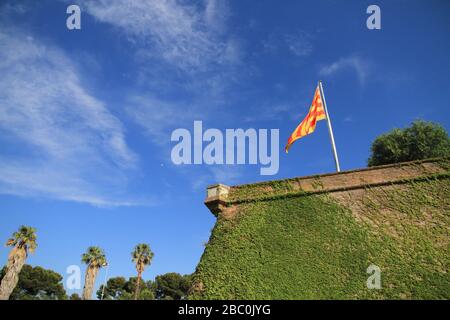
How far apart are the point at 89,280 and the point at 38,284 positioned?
1960 centimetres

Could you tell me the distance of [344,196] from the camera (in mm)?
10594

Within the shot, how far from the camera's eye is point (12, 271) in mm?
24672

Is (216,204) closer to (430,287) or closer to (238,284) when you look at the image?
(238,284)

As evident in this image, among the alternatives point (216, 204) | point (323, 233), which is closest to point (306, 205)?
point (323, 233)

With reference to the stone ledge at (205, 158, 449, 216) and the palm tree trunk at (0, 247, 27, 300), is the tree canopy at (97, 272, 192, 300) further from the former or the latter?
the stone ledge at (205, 158, 449, 216)

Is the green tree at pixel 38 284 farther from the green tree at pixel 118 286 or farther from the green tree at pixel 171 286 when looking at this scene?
the green tree at pixel 171 286

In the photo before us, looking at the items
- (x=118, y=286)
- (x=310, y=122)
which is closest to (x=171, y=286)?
(x=118, y=286)

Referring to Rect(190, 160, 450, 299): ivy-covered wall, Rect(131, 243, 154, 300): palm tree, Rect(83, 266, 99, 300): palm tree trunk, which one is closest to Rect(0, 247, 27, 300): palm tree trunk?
Rect(83, 266, 99, 300): palm tree trunk

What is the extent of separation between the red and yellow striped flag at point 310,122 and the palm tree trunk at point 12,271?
24.0 metres

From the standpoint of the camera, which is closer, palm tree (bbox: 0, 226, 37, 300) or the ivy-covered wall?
the ivy-covered wall

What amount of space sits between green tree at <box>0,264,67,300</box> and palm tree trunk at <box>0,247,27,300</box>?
2499 centimetres

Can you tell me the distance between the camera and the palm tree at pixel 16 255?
24.0m

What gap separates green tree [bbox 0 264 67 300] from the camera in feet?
152

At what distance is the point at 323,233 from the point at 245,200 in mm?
3268
